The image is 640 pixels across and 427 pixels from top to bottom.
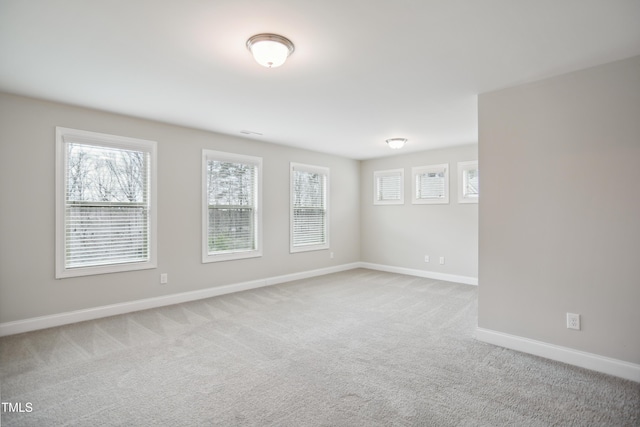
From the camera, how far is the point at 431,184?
636cm

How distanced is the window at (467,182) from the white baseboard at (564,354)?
3.13 meters

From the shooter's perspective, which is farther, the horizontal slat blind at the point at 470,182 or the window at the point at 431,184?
the window at the point at 431,184

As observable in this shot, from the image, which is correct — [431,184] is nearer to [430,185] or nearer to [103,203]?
[430,185]

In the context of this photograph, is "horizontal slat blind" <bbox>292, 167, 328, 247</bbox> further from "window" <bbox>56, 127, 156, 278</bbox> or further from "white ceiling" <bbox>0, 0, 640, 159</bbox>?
"window" <bbox>56, 127, 156, 278</bbox>

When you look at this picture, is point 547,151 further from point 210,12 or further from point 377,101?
point 210,12

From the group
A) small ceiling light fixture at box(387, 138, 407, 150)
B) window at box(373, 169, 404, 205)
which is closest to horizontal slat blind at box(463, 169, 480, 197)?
window at box(373, 169, 404, 205)

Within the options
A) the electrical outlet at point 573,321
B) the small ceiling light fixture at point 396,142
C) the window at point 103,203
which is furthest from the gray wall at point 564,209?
the window at point 103,203

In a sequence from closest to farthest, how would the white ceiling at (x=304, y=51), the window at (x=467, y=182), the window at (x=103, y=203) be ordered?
the white ceiling at (x=304, y=51), the window at (x=103, y=203), the window at (x=467, y=182)

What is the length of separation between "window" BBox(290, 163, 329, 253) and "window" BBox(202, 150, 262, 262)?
0.84m

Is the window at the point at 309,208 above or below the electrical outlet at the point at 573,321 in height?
above

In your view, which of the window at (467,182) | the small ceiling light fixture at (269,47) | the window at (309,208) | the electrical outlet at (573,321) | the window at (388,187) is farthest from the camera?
the window at (388,187)

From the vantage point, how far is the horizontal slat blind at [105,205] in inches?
149

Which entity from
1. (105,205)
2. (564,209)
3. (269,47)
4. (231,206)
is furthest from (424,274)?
(105,205)

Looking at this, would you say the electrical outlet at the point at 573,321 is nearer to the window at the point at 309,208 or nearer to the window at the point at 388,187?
the window at the point at 388,187
